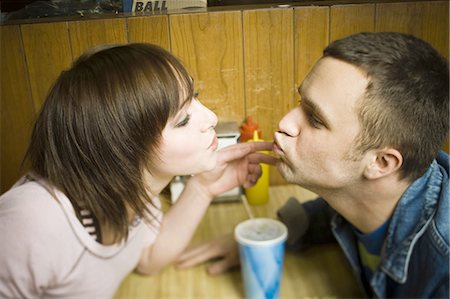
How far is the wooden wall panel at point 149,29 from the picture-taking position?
1.93 feet

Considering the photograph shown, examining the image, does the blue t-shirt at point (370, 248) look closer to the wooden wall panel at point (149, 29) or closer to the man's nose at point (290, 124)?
the man's nose at point (290, 124)

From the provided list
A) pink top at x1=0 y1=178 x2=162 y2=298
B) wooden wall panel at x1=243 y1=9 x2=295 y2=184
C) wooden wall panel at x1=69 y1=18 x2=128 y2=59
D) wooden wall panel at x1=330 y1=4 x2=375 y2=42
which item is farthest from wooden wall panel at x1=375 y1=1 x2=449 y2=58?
pink top at x1=0 y1=178 x2=162 y2=298

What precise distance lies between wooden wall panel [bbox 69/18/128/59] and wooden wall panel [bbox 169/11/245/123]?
7 centimetres

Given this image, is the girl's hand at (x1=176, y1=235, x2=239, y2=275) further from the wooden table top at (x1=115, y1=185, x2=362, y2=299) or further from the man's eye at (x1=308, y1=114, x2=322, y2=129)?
the man's eye at (x1=308, y1=114, x2=322, y2=129)

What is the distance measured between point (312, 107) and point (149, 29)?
10.9 inches

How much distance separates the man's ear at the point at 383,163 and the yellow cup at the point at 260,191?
0.17m

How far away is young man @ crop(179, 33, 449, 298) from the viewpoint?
69cm

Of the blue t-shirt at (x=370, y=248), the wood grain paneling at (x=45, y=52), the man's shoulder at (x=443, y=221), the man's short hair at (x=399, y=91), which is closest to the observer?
the wood grain paneling at (x=45, y=52)

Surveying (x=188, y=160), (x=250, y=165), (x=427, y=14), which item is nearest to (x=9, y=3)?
(x=188, y=160)

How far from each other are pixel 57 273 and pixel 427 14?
685 millimetres

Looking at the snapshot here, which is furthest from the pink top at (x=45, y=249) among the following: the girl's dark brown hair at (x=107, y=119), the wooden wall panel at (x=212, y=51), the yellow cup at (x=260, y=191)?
the wooden wall panel at (x=212, y=51)

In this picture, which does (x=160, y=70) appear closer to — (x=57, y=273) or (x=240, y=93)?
(x=240, y=93)

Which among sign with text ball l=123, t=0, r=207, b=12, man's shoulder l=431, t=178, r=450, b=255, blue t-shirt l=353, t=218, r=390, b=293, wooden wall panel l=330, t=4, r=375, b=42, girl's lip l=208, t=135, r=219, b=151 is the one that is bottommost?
blue t-shirt l=353, t=218, r=390, b=293

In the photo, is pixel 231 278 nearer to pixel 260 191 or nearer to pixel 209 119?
Result: pixel 260 191
